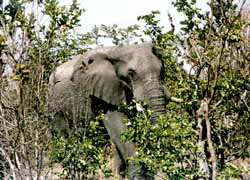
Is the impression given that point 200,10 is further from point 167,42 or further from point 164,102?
point 164,102

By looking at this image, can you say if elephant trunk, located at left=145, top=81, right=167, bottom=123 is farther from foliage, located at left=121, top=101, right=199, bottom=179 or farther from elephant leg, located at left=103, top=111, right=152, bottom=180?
foliage, located at left=121, top=101, right=199, bottom=179

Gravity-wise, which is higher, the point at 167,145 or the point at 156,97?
the point at 156,97

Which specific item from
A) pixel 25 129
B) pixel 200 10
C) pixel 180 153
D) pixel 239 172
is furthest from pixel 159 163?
pixel 200 10

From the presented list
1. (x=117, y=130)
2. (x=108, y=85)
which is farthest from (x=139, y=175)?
(x=108, y=85)

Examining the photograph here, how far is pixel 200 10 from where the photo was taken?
6711 millimetres

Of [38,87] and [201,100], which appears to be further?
[201,100]

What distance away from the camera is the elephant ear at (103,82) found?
9109mm

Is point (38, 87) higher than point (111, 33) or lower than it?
lower

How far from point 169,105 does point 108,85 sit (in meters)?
1.61

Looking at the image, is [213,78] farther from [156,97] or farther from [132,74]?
[132,74]

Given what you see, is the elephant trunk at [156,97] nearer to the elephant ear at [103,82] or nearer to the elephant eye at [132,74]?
the elephant eye at [132,74]

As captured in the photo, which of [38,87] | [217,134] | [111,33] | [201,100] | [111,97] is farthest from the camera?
[111,33]

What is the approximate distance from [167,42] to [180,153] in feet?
5.80

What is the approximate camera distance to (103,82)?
9258 mm
